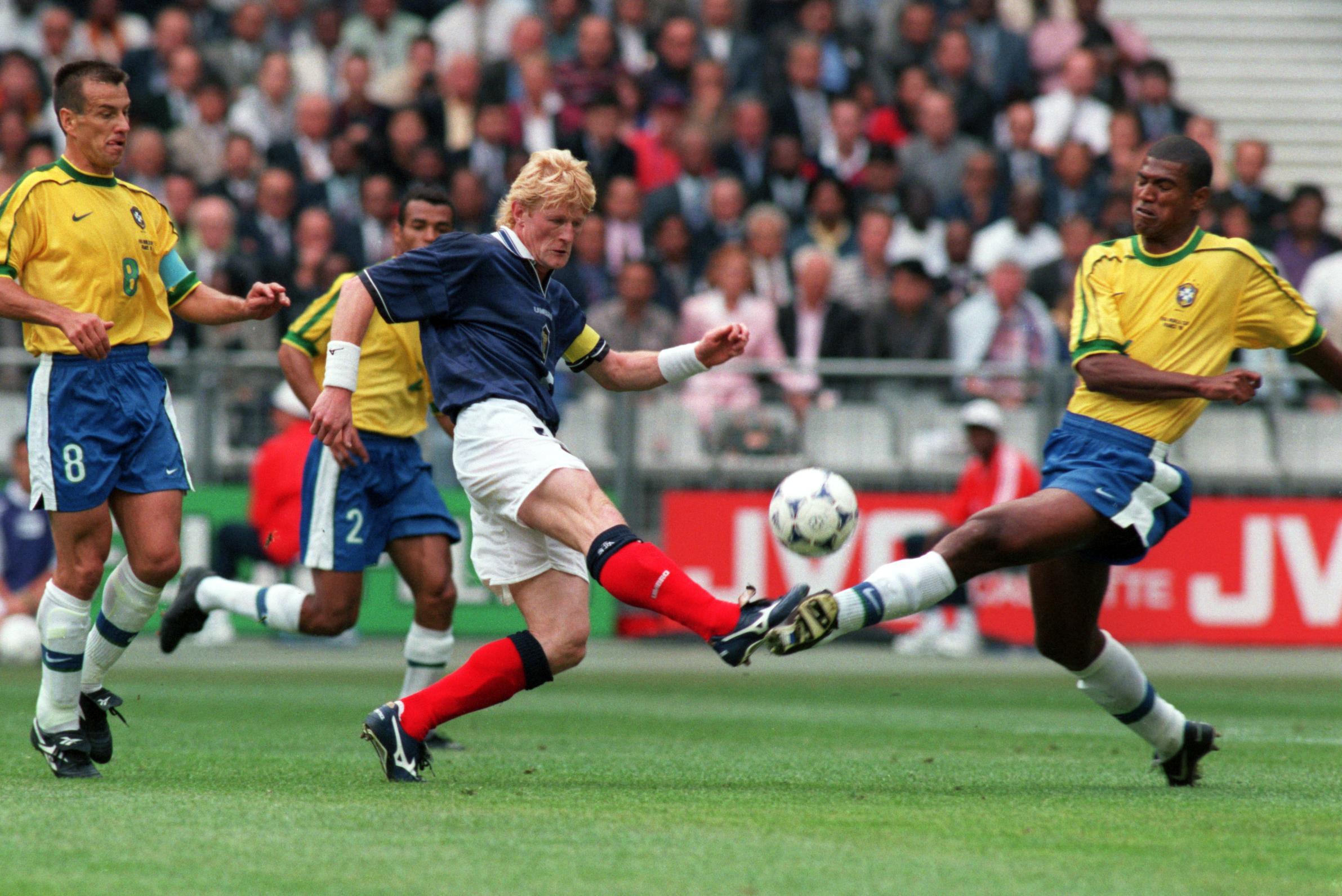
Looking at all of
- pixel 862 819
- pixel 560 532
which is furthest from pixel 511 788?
pixel 862 819

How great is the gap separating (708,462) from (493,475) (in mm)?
8921

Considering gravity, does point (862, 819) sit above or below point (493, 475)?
below

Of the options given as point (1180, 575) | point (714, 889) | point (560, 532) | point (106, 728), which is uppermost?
point (560, 532)

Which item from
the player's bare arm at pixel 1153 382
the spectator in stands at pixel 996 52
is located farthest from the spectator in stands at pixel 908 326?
the player's bare arm at pixel 1153 382

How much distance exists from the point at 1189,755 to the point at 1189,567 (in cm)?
809

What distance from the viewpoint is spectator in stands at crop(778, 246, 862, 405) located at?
50.2 feet

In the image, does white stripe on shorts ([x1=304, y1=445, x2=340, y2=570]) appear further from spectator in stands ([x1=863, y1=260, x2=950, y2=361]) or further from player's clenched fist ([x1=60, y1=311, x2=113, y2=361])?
spectator in stands ([x1=863, y1=260, x2=950, y2=361])

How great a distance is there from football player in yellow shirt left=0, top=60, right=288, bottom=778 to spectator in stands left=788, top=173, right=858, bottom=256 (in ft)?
33.4

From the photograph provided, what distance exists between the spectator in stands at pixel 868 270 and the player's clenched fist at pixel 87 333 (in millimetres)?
10297

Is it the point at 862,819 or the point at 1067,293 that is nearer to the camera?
the point at 862,819

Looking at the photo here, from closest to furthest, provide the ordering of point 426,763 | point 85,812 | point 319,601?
1. point 85,812
2. point 426,763
3. point 319,601

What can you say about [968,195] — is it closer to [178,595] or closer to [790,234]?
[790,234]

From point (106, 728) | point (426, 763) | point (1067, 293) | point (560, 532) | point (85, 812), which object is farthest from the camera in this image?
point (1067, 293)

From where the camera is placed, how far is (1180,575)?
15000mm
